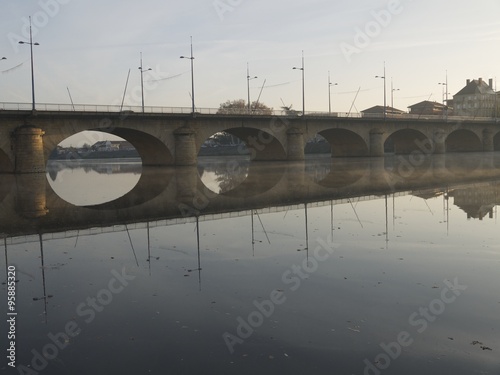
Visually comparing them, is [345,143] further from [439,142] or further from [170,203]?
[170,203]

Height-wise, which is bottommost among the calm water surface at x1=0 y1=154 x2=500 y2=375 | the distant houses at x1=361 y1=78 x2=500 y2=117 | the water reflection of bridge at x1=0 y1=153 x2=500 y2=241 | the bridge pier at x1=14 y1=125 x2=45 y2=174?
the calm water surface at x1=0 y1=154 x2=500 y2=375

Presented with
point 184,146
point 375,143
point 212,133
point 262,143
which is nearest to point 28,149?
point 184,146

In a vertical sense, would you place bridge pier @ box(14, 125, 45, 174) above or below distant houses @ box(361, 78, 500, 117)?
below

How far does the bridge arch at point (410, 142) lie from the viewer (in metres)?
89.2

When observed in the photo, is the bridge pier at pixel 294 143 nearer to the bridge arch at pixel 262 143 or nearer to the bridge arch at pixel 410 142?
the bridge arch at pixel 262 143

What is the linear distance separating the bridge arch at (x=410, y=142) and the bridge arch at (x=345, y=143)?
43.1 feet

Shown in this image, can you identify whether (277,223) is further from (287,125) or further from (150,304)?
(287,125)

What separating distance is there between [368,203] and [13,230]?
12553 mm

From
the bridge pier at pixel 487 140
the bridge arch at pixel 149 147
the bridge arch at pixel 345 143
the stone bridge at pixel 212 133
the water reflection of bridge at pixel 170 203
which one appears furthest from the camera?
the bridge pier at pixel 487 140

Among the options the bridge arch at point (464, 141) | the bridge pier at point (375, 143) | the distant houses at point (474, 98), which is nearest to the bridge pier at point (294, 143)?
the bridge pier at point (375, 143)

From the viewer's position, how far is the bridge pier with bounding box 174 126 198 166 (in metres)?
54.7

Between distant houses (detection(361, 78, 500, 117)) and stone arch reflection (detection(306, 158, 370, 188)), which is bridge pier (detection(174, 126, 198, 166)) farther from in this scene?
distant houses (detection(361, 78, 500, 117))

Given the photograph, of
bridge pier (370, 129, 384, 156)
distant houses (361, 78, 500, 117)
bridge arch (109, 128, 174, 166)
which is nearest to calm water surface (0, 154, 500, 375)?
bridge arch (109, 128, 174, 166)

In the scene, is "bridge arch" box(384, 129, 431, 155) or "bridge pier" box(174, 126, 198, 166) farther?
"bridge arch" box(384, 129, 431, 155)
